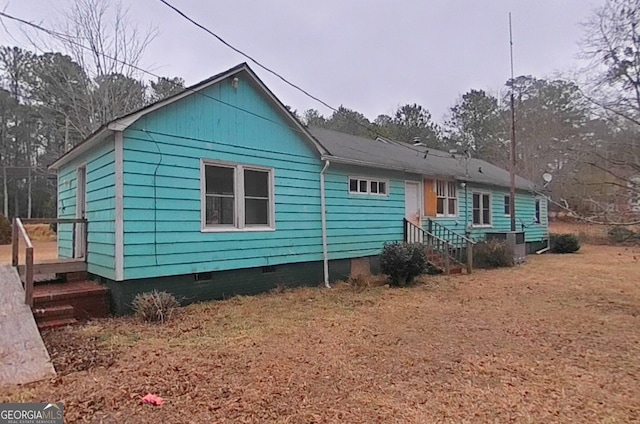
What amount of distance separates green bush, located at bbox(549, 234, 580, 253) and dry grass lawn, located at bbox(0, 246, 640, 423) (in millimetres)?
12568

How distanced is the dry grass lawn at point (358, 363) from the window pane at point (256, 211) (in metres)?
1.70

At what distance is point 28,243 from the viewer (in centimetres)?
572

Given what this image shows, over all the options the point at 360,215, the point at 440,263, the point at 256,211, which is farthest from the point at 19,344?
the point at 440,263

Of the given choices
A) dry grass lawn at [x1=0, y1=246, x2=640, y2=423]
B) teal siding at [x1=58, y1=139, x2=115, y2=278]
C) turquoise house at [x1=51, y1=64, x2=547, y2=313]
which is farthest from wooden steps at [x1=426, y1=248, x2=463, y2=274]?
teal siding at [x1=58, y1=139, x2=115, y2=278]

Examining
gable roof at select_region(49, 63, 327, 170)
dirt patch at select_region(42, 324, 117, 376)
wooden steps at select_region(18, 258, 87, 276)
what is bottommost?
dirt patch at select_region(42, 324, 117, 376)

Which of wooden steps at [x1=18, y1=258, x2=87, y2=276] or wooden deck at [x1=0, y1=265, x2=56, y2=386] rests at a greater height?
wooden steps at [x1=18, y1=258, x2=87, y2=276]

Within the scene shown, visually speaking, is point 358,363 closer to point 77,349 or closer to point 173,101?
point 77,349

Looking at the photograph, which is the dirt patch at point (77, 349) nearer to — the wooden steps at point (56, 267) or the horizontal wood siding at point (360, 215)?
the wooden steps at point (56, 267)

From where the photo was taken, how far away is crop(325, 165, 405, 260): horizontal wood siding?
Result: 1002 cm

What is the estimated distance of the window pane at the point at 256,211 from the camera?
8344mm

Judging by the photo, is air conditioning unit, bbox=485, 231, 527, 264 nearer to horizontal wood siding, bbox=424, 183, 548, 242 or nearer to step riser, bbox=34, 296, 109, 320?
horizontal wood siding, bbox=424, 183, 548, 242

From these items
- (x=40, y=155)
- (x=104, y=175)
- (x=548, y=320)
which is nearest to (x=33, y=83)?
(x=40, y=155)

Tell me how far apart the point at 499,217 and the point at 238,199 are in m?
12.9

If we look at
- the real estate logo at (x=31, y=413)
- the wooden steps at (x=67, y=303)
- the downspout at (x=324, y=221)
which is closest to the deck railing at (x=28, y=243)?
the wooden steps at (x=67, y=303)
